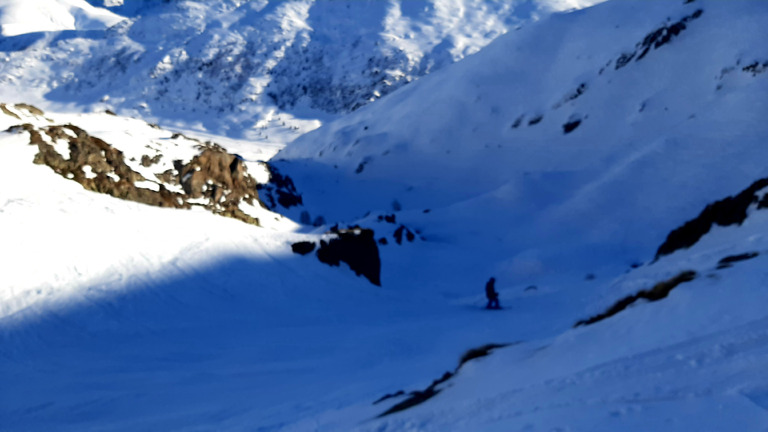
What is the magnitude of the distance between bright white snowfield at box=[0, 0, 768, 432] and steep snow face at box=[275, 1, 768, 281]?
0.67ft

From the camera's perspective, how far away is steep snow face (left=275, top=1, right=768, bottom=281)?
32.3 metres

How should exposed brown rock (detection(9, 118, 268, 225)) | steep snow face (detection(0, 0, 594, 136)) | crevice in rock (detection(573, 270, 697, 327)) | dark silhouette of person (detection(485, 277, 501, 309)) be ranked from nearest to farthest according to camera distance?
crevice in rock (detection(573, 270, 697, 327)), dark silhouette of person (detection(485, 277, 501, 309)), exposed brown rock (detection(9, 118, 268, 225)), steep snow face (detection(0, 0, 594, 136))

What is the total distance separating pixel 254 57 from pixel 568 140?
411 feet

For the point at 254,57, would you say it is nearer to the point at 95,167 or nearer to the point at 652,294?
the point at 95,167

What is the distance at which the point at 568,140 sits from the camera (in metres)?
48.5

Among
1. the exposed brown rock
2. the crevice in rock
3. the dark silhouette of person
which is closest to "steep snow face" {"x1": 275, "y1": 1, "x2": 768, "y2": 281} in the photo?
the dark silhouette of person

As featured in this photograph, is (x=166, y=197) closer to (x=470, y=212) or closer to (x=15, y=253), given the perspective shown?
(x=15, y=253)

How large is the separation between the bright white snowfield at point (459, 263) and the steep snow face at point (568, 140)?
0.20m

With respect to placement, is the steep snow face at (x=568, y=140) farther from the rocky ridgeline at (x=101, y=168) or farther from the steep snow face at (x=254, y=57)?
the steep snow face at (x=254, y=57)

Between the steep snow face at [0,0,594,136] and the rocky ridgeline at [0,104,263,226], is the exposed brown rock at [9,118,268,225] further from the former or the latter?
the steep snow face at [0,0,594,136]

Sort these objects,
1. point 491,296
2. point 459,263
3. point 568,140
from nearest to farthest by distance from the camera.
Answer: point 491,296
point 459,263
point 568,140

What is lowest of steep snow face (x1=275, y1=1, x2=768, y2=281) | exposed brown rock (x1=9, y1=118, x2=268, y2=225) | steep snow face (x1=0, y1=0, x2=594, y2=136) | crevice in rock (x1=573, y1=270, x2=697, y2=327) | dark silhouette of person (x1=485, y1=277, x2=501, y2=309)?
crevice in rock (x1=573, y1=270, x2=697, y2=327)

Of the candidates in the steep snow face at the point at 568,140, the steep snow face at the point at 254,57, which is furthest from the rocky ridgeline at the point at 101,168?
the steep snow face at the point at 254,57

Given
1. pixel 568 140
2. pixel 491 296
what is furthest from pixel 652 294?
pixel 568 140
